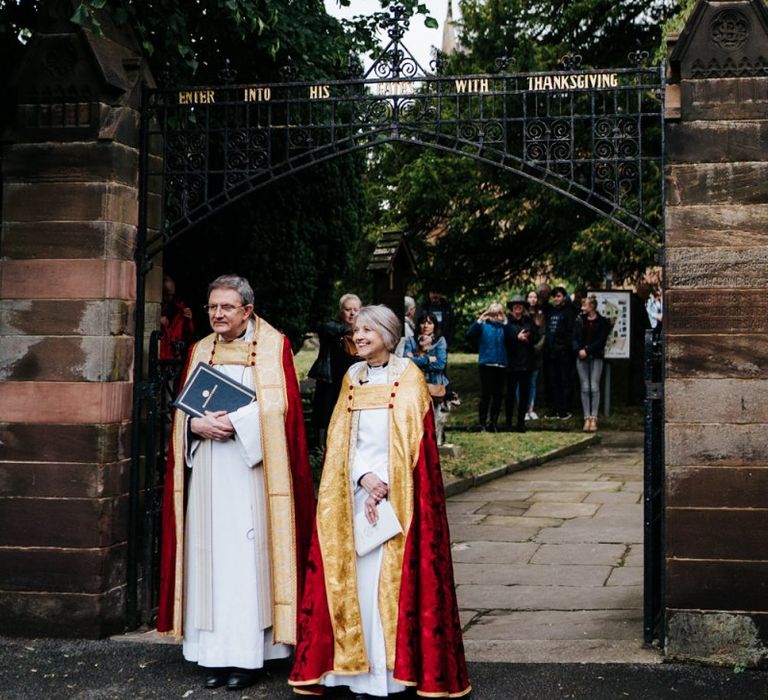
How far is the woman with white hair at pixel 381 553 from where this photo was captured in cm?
546

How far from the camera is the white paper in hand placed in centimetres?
555

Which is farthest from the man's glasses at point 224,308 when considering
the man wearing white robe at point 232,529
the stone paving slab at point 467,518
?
the stone paving slab at point 467,518

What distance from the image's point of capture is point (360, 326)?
5.63 m

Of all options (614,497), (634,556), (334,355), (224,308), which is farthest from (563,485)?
(224,308)

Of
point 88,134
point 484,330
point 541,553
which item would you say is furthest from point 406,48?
point 484,330

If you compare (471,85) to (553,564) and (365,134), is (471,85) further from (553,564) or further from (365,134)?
(553,564)

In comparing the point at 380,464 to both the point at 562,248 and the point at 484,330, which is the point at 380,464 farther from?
the point at 562,248

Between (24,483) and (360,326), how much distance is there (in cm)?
250

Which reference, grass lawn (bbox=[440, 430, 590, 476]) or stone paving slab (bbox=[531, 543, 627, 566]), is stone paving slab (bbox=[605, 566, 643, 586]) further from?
grass lawn (bbox=[440, 430, 590, 476])

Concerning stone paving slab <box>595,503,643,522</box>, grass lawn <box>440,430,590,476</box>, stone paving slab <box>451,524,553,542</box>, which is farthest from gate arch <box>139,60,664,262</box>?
grass lawn <box>440,430,590,476</box>

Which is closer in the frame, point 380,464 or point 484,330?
point 380,464

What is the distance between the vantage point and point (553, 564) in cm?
874

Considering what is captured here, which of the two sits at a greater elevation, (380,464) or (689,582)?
(380,464)

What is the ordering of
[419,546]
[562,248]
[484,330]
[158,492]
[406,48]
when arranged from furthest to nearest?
[562,248] → [484,330] → [158,492] → [406,48] → [419,546]
